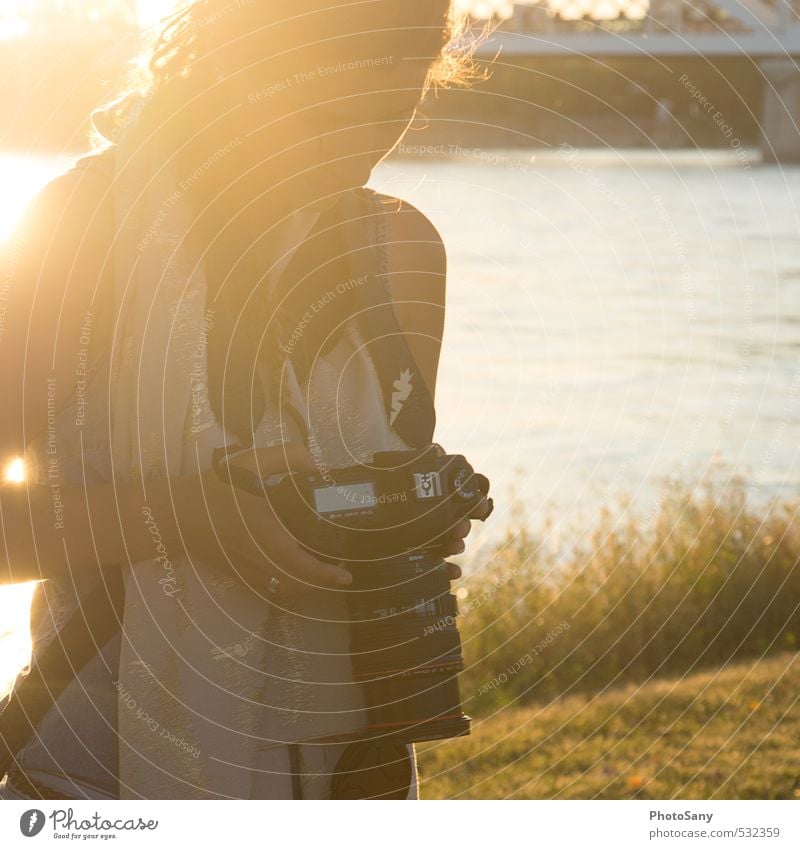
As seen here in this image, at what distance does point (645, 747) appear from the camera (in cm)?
367

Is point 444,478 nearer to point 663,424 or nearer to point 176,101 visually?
point 176,101

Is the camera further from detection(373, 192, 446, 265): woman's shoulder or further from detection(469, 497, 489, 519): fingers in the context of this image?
detection(373, 192, 446, 265): woman's shoulder

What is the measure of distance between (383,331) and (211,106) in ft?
1.02

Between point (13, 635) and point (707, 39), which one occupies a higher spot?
point (707, 39)

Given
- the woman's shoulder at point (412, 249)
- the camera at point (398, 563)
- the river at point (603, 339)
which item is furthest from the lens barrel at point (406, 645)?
the river at point (603, 339)

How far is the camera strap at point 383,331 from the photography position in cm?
136

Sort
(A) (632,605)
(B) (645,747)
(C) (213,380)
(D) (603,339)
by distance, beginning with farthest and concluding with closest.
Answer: (D) (603,339) < (A) (632,605) < (B) (645,747) < (C) (213,380)

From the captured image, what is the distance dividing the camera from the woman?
0.03 m

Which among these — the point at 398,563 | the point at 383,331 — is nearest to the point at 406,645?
the point at 398,563

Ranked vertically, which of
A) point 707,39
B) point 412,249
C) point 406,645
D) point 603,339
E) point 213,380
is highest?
point 707,39

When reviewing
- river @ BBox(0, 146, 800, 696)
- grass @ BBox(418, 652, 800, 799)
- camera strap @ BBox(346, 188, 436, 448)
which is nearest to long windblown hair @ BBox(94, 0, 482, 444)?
camera strap @ BBox(346, 188, 436, 448)

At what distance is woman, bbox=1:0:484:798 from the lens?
1231 millimetres

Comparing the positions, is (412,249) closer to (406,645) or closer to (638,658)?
(406,645)

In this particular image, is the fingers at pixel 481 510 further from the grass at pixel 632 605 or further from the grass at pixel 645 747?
the grass at pixel 632 605
